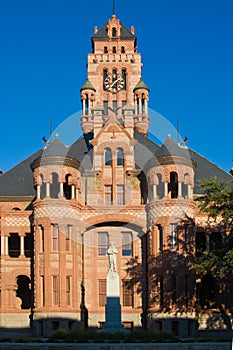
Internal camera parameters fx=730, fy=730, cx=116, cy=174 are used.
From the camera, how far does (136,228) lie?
6444 centimetres

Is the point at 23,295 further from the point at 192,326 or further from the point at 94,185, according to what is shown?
the point at 192,326

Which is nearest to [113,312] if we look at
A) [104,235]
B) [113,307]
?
[113,307]

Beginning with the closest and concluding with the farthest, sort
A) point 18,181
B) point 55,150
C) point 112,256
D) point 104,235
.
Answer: point 112,256 < point 55,150 < point 104,235 < point 18,181

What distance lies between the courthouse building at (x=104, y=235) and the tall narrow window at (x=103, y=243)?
9cm

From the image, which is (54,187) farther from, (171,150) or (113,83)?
(113,83)

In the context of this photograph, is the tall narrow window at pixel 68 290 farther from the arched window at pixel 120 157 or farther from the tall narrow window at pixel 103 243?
the arched window at pixel 120 157

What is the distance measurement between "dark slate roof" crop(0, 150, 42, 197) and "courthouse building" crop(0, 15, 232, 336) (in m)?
0.11

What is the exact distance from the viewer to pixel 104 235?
6550 centimetres

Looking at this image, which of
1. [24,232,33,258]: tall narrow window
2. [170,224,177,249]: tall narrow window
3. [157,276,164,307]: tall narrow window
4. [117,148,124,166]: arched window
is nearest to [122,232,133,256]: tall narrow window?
[157,276,164,307]: tall narrow window

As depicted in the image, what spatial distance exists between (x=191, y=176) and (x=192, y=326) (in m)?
12.6

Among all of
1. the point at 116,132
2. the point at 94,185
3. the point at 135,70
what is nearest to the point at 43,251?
the point at 94,185

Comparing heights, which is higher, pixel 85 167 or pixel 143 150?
pixel 143 150

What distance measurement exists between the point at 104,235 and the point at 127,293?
5550 mm

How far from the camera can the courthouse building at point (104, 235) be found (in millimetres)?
60438
